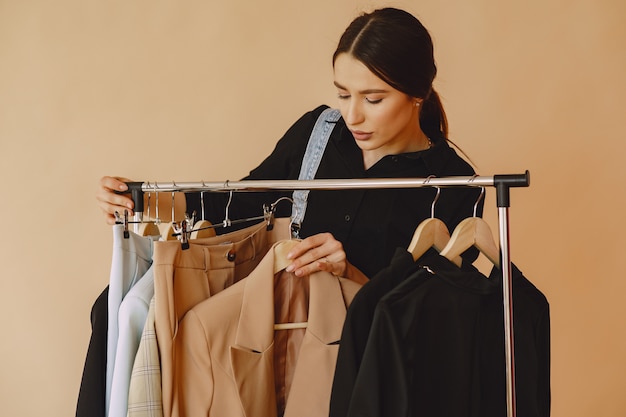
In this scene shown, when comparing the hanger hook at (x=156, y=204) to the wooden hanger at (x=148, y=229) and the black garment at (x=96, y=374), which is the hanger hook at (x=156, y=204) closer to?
the wooden hanger at (x=148, y=229)

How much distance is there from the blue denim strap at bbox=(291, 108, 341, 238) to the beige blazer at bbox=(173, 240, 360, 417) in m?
0.40

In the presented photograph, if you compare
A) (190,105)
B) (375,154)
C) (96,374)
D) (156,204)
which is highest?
(190,105)

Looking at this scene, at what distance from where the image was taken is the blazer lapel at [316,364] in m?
1.55

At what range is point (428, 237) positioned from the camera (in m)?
1.58

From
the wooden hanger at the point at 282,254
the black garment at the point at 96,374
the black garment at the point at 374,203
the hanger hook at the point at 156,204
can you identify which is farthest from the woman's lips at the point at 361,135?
the black garment at the point at 96,374

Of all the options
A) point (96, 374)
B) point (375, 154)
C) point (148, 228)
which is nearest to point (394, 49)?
point (375, 154)

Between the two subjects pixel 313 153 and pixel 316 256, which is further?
pixel 313 153

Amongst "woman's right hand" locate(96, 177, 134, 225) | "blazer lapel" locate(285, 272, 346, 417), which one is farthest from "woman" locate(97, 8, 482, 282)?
"blazer lapel" locate(285, 272, 346, 417)

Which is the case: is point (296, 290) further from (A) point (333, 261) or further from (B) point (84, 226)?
(B) point (84, 226)

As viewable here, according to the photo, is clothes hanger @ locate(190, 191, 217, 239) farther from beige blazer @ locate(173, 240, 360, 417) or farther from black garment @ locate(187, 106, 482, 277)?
beige blazer @ locate(173, 240, 360, 417)

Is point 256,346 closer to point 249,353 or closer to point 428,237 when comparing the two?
point 249,353

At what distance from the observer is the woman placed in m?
1.77

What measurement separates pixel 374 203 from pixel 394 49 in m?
0.39

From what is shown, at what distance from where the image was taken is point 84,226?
2781 millimetres
